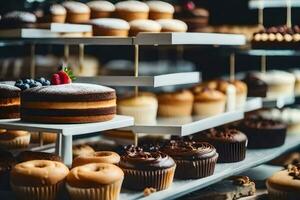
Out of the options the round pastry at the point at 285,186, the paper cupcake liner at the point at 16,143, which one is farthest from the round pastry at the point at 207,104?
the paper cupcake liner at the point at 16,143

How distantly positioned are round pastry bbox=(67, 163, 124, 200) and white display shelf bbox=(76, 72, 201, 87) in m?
0.83

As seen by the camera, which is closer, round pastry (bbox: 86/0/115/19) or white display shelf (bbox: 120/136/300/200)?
white display shelf (bbox: 120/136/300/200)

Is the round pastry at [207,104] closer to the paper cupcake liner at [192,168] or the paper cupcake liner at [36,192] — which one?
the paper cupcake liner at [192,168]

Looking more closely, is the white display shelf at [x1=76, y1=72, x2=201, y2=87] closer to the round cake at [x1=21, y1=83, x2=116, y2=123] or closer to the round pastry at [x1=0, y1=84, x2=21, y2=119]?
the round cake at [x1=21, y1=83, x2=116, y2=123]

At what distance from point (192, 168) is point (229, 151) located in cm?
63

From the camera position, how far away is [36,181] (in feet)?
10.7

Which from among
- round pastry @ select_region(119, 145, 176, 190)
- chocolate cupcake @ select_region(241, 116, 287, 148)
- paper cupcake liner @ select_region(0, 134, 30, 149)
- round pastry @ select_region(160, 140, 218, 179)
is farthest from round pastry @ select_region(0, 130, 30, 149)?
chocolate cupcake @ select_region(241, 116, 287, 148)

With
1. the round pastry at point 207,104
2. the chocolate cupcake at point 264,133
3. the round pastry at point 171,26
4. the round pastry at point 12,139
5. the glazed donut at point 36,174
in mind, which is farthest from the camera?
the chocolate cupcake at point 264,133

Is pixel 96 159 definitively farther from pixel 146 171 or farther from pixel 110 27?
pixel 110 27

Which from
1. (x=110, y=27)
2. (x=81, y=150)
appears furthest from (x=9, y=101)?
(x=110, y=27)

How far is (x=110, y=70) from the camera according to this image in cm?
507

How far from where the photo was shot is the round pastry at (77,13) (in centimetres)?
455

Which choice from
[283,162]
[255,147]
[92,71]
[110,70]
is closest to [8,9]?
[92,71]

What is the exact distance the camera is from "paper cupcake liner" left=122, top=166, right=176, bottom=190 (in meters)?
3.70
